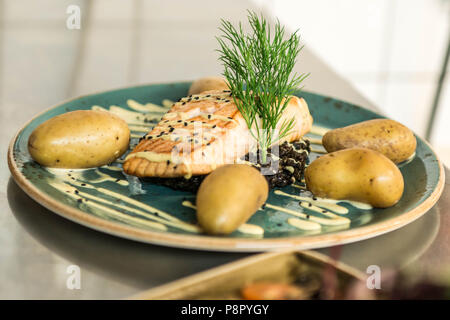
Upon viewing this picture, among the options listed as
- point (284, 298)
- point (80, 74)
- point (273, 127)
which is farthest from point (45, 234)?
point (80, 74)

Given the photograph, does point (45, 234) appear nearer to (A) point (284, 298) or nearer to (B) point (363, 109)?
(A) point (284, 298)

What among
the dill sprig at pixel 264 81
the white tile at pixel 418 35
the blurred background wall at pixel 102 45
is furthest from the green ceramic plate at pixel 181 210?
the white tile at pixel 418 35

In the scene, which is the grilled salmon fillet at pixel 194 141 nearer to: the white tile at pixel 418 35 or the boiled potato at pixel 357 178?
the boiled potato at pixel 357 178

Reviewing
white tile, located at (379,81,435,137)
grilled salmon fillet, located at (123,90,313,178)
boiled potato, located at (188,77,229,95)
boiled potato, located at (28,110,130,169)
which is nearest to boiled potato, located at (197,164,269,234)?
grilled salmon fillet, located at (123,90,313,178)

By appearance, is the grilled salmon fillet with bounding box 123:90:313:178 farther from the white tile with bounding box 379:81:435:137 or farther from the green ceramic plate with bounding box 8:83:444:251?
the white tile with bounding box 379:81:435:137
